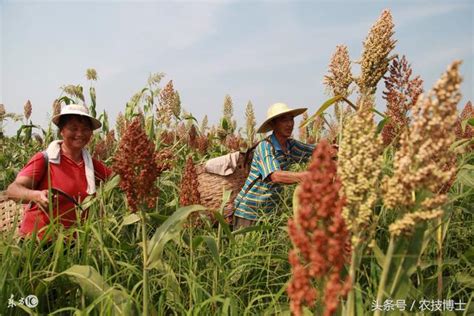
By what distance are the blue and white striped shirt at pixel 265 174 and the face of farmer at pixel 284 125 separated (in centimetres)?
8

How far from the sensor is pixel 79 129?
3.60 metres

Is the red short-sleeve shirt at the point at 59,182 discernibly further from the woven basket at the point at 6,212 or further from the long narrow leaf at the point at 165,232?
the long narrow leaf at the point at 165,232

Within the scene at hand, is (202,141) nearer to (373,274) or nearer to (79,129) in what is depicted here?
(79,129)

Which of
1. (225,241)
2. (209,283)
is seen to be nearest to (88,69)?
(225,241)

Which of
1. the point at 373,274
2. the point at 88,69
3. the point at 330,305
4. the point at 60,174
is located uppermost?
the point at 88,69

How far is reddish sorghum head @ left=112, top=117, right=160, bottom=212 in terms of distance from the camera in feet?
5.91

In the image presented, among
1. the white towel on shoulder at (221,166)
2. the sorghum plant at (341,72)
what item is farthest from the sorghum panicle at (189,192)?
the white towel on shoulder at (221,166)

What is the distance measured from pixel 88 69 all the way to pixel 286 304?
13.4 feet

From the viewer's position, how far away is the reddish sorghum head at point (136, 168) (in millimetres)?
1802

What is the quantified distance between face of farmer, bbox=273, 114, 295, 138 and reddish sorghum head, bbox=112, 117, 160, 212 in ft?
7.22

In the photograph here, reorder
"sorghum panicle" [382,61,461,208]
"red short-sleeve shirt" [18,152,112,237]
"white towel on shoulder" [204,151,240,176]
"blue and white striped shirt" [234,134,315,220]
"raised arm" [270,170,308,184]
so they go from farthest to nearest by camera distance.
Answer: "white towel on shoulder" [204,151,240,176], "blue and white striped shirt" [234,134,315,220], "red short-sleeve shirt" [18,152,112,237], "raised arm" [270,170,308,184], "sorghum panicle" [382,61,461,208]

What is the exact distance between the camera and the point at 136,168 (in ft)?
6.05

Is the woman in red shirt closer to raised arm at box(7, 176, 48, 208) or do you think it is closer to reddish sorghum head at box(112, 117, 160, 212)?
raised arm at box(7, 176, 48, 208)

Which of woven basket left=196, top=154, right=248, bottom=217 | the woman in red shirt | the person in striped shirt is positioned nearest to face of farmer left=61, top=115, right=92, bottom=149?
the woman in red shirt
